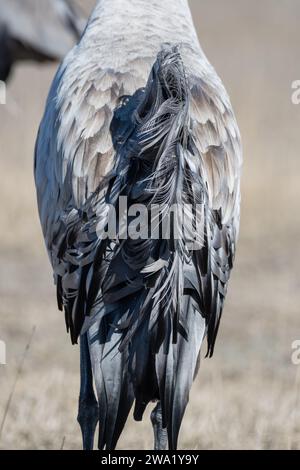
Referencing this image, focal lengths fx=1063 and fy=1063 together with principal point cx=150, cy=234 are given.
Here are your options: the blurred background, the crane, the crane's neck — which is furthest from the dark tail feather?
the blurred background

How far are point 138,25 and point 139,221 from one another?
3.81 ft

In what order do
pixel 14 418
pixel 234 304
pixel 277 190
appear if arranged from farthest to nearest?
pixel 277 190
pixel 234 304
pixel 14 418

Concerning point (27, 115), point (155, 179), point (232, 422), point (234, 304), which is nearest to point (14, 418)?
point (232, 422)

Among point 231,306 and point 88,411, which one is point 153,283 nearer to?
point 88,411

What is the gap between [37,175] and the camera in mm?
3830

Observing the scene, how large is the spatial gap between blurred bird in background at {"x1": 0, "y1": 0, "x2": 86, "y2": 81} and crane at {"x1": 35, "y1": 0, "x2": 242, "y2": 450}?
325 cm

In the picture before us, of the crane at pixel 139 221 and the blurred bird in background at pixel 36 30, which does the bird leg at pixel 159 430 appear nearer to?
the crane at pixel 139 221

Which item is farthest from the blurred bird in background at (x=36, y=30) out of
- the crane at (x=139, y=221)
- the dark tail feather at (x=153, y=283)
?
the dark tail feather at (x=153, y=283)

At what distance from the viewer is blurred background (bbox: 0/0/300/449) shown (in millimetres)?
4883

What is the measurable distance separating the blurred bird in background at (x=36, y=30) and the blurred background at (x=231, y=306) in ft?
2.95

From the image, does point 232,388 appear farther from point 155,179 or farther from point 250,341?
point 155,179

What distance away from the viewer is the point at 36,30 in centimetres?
695

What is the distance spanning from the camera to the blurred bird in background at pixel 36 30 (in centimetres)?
685

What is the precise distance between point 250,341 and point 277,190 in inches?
115
